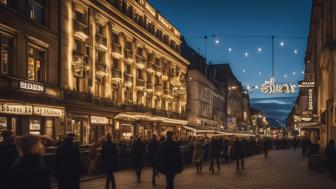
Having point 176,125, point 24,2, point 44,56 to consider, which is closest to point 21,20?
point 24,2

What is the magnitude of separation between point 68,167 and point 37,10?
69.3ft

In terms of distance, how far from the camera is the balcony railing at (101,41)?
132 feet

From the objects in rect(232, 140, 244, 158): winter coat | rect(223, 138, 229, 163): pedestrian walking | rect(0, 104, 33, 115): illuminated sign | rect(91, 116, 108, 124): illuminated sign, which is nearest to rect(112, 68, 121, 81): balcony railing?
rect(91, 116, 108, 124): illuminated sign

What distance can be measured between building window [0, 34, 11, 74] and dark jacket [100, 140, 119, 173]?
502 inches

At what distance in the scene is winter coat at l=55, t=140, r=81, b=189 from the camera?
10.9 meters

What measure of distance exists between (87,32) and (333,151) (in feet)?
70.4

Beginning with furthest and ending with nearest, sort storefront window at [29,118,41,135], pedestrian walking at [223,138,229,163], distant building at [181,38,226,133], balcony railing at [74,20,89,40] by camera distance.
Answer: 1. distant building at [181,38,226,133]
2. pedestrian walking at [223,138,229,163]
3. balcony railing at [74,20,89,40]
4. storefront window at [29,118,41,135]

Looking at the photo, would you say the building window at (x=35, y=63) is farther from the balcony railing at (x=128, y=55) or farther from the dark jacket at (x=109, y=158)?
the balcony railing at (x=128, y=55)

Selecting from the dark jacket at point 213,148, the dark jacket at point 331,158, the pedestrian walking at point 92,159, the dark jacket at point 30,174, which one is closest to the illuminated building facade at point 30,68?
the pedestrian walking at point 92,159

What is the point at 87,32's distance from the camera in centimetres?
3778

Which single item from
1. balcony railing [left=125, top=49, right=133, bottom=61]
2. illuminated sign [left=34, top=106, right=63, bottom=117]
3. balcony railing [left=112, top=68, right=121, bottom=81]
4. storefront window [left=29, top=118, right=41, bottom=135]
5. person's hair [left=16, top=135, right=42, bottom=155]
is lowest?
storefront window [left=29, top=118, right=41, bottom=135]

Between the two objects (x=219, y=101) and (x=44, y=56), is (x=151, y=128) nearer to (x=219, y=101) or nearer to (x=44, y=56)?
(x=44, y=56)

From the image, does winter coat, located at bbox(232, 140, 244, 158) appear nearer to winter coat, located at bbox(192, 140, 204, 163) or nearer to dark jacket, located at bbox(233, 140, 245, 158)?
dark jacket, located at bbox(233, 140, 245, 158)

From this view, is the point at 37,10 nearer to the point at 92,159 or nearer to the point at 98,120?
the point at 92,159
